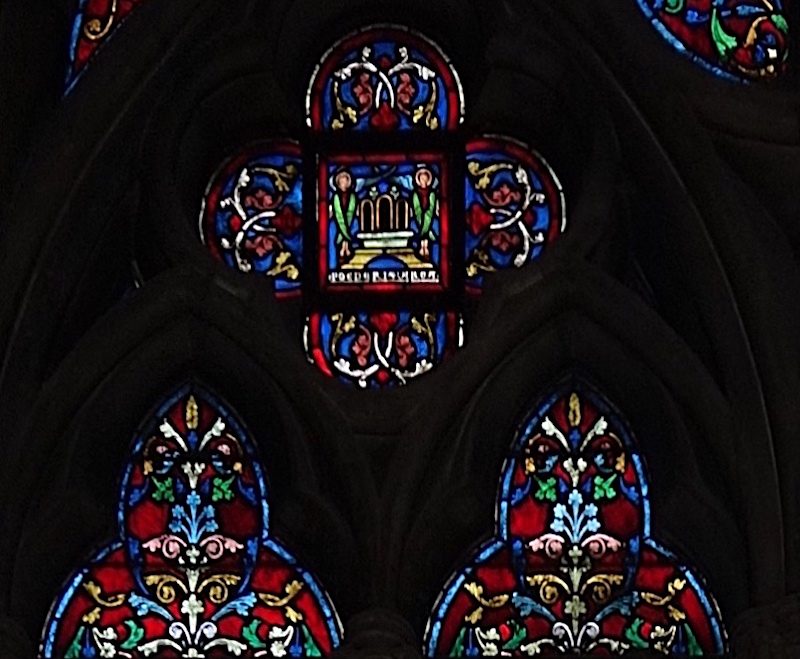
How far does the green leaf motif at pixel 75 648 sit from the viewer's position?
1241cm

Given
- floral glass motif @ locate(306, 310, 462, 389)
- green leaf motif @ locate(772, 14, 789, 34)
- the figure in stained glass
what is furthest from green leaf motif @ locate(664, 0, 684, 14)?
floral glass motif @ locate(306, 310, 462, 389)

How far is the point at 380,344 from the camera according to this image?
13.0 m

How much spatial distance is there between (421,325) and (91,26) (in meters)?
1.74

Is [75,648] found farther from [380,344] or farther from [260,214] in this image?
[260,214]

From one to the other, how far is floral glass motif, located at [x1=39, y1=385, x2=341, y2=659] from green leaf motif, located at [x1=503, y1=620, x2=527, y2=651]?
1.97 ft

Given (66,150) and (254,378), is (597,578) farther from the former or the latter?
(66,150)

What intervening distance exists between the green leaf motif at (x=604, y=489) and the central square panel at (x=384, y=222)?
38.5 inches

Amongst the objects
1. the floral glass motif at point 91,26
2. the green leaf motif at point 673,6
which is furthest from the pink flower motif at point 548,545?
the floral glass motif at point 91,26

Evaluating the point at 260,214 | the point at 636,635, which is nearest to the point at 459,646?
the point at 636,635

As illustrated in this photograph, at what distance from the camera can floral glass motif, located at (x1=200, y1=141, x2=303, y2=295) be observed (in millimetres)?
13156

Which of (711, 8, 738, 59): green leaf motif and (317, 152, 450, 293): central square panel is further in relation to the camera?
(711, 8, 738, 59): green leaf motif

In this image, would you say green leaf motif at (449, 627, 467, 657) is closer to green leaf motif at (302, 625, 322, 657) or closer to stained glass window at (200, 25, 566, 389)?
green leaf motif at (302, 625, 322, 657)

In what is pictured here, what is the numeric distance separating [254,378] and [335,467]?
0.48 metres

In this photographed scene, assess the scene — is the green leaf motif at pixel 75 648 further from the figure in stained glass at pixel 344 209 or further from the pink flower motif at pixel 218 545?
the figure in stained glass at pixel 344 209
